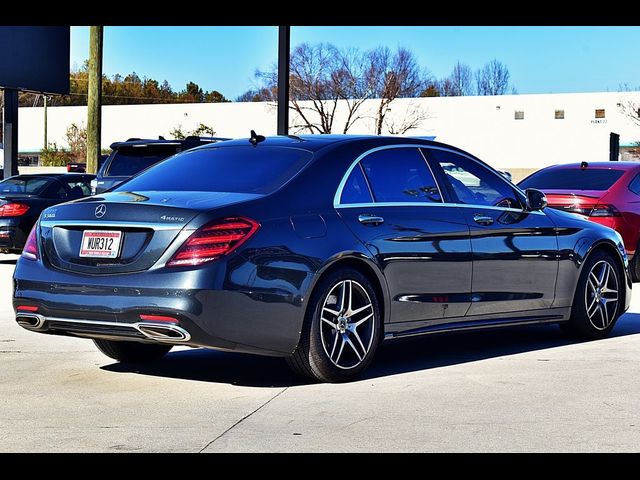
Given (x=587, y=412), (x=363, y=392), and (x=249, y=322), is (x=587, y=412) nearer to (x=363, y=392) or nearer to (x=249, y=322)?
(x=363, y=392)

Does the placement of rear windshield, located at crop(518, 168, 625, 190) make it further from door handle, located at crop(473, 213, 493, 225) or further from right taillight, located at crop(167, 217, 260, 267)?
right taillight, located at crop(167, 217, 260, 267)

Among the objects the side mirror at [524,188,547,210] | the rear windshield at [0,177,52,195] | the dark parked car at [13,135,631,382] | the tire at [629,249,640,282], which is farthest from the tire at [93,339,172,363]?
the rear windshield at [0,177,52,195]

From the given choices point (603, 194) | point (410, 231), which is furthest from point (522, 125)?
point (410, 231)

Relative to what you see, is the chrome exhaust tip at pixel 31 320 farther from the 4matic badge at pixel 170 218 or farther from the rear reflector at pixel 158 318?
the 4matic badge at pixel 170 218

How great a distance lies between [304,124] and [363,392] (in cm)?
6847

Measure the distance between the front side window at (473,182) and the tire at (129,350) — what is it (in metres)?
2.29

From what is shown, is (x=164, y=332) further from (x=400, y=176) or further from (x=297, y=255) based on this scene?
(x=400, y=176)

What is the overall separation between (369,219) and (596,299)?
2.71 meters

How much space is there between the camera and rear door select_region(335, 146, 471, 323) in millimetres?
7457

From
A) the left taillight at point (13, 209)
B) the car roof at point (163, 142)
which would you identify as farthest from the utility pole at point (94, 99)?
the car roof at point (163, 142)

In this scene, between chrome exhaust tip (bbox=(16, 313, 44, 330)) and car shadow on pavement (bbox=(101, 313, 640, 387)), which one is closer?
chrome exhaust tip (bbox=(16, 313, 44, 330))

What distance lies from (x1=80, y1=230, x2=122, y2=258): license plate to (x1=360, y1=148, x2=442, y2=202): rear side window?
1.75 meters

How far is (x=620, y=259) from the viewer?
957 centimetres
